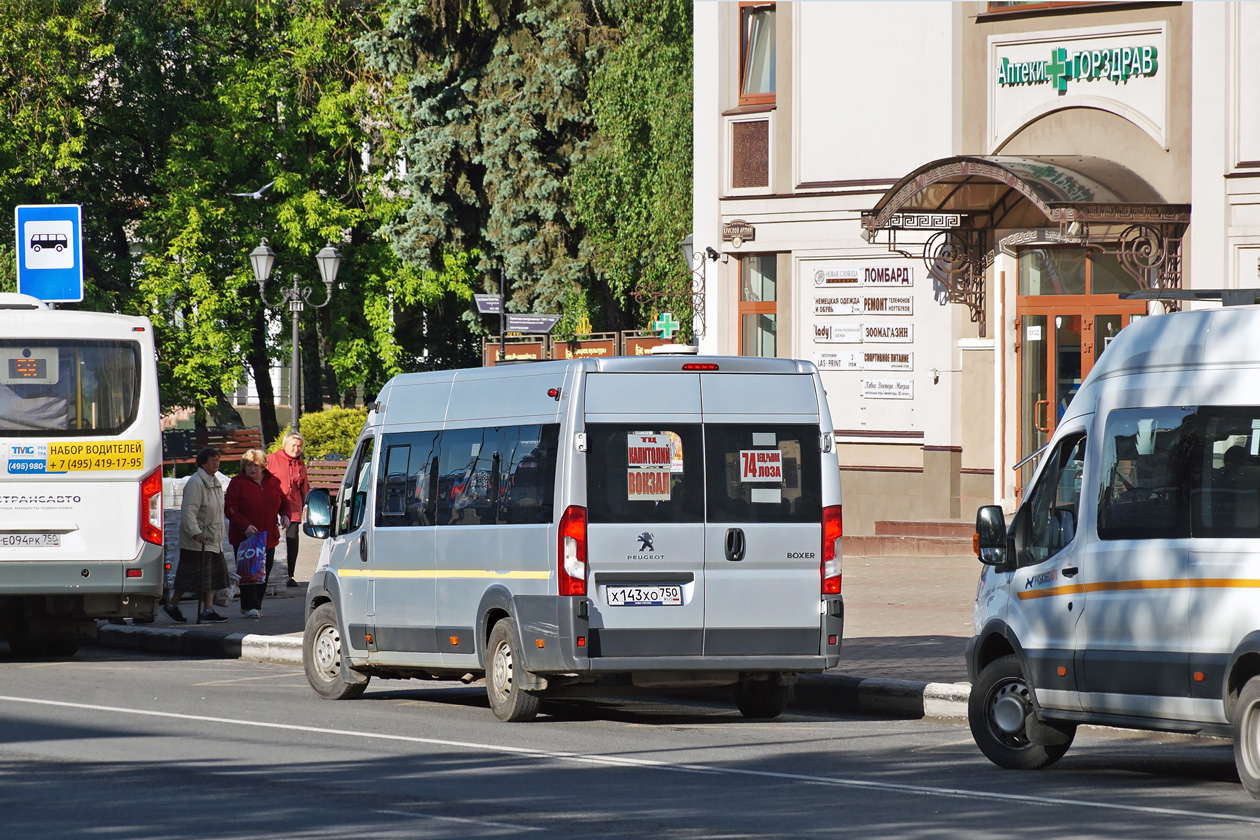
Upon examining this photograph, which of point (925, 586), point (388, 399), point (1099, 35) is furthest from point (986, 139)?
point (388, 399)

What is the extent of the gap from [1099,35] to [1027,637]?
45.9 ft

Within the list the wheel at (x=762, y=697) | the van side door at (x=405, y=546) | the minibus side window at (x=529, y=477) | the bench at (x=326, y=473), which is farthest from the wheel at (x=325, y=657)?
the bench at (x=326, y=473)

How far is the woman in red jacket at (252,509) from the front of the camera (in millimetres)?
18812

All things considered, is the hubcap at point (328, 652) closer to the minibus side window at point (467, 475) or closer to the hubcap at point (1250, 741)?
the minibus side window at point (467, 475)

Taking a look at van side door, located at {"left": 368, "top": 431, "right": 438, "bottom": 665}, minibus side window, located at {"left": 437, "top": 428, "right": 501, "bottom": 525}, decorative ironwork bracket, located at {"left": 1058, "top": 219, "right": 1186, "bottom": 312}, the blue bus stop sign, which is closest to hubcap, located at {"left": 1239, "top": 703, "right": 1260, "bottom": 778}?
minibus side window, located at {"left": 437, "top": 428, "right": 501, "bottom": 525}

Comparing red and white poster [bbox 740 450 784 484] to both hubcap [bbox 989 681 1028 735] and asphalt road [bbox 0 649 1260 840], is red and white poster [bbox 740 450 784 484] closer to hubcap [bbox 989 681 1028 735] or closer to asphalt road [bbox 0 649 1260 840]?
asphalt road [bbox 0 649 1260 840]

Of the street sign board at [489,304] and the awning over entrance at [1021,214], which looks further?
the street sign board at [489,304]

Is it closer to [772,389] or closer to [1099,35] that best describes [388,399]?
[772,389]

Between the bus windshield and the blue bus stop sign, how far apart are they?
1.49m

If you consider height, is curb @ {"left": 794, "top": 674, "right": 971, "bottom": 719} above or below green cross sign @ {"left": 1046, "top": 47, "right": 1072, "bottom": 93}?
below

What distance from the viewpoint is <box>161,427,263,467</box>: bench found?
44.5 m

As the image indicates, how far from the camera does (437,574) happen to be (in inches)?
493

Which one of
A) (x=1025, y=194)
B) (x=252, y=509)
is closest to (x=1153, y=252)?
(x=1025, y=194)

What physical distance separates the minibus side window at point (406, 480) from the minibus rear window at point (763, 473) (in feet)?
6.95
